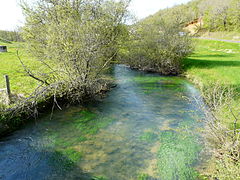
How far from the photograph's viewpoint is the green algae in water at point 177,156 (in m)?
6.64

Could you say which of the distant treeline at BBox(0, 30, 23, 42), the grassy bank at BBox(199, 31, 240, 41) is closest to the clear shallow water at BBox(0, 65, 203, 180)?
the distant treeline at BBox(0, 30, 23, 42)

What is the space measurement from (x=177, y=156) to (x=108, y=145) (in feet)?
10.00

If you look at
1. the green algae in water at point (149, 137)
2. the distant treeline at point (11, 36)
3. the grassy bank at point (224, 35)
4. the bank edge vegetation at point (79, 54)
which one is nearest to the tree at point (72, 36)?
the bank edge vegetation at point (79, 54)

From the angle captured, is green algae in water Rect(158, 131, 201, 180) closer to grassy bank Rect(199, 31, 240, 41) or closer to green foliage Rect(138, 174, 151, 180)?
green foliage Rect(138, 174, 151, 180)

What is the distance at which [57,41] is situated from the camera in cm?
1123

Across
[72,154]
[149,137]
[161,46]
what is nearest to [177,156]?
[149,137]

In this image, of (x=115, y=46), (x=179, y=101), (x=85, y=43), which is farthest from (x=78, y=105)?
(x=179, y=101)

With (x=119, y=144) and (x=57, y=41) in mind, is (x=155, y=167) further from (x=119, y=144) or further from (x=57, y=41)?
(x=57, y=41)

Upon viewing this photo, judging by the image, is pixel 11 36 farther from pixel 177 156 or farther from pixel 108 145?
pixel 177 156

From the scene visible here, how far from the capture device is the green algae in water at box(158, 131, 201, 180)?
6.64 metres

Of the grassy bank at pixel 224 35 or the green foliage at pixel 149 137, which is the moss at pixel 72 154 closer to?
the green foliage at pixel 149 137

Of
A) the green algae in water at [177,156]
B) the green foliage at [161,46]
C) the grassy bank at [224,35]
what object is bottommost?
the green algae in water at [177,156]

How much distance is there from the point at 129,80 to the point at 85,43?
9.57 meters

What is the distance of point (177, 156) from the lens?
7.64 meters
